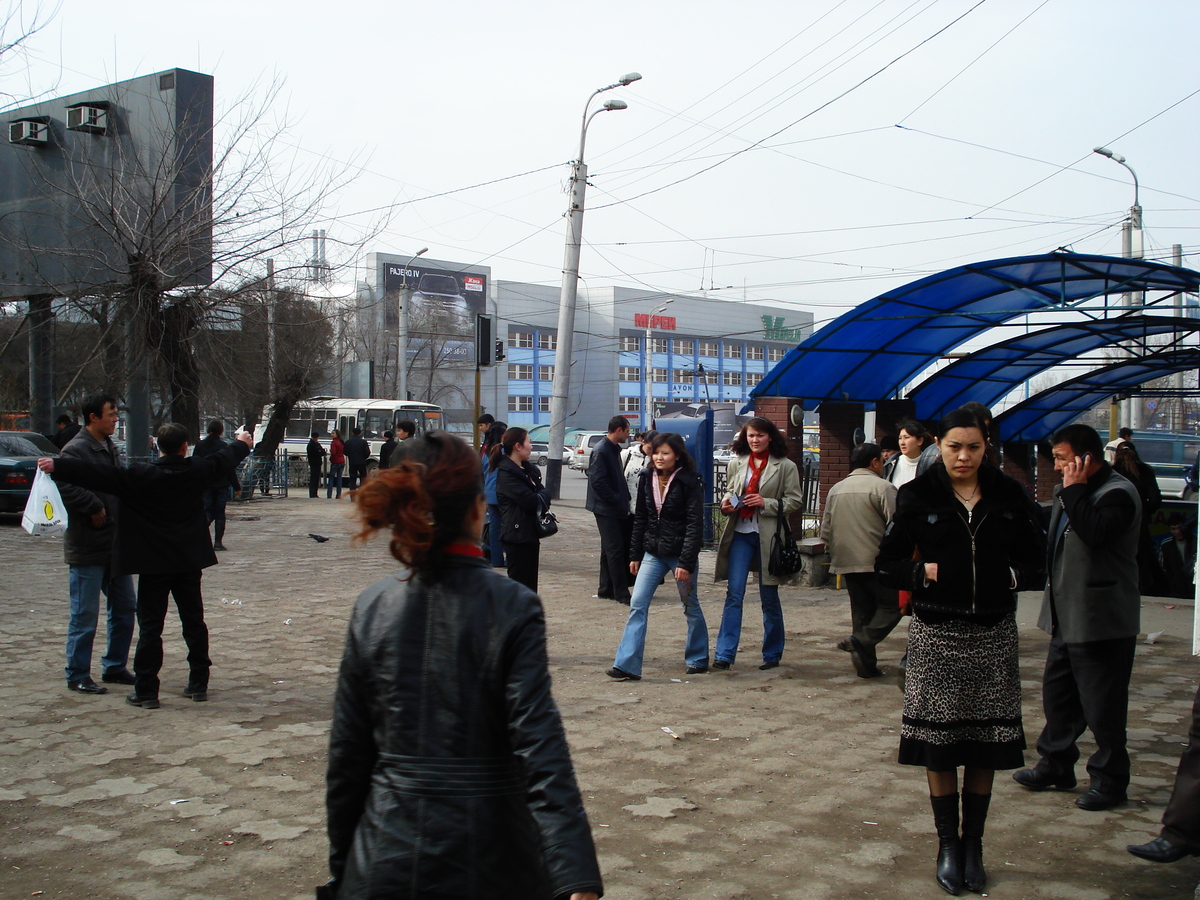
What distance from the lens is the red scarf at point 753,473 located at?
737 centimetres

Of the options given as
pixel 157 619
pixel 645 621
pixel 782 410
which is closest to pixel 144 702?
pixel 157 619

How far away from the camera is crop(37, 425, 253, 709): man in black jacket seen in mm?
6195

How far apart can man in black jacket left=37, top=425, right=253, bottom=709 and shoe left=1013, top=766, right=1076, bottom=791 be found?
15.2 ft

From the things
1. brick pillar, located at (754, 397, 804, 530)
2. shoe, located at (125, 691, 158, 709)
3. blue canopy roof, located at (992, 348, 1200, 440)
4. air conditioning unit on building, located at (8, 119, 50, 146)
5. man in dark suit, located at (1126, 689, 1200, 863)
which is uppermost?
air conditioning unit on building, located at (8, 119, 50, 146)

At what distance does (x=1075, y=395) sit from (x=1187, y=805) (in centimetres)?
1568

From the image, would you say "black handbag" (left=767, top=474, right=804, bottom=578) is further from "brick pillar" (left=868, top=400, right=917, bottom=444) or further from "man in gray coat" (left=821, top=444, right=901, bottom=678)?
"brick pillar" (left=868, top=400, right=917, bottom=444)

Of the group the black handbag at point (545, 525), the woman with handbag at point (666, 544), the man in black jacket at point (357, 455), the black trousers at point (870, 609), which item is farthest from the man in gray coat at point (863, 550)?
the man in black jacket at point (357, 455)

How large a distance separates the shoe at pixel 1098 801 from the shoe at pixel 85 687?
5.63 meters

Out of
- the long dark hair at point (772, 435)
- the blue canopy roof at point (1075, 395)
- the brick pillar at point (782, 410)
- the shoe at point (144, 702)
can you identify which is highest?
the blue canopy roof at point (1075, 395)

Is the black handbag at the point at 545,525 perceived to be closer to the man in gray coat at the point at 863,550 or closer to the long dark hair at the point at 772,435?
the long dark hair at the point at 772,435

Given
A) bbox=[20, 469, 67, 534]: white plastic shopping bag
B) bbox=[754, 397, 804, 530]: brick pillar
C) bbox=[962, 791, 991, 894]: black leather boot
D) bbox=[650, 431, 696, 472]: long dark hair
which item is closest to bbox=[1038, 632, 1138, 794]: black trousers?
bbox=[962, 791, 991, 894]: black leather boot

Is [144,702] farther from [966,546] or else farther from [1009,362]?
[1009,362]

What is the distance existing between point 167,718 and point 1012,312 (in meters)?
10.5

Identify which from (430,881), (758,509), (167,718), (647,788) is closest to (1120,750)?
(647,788)
